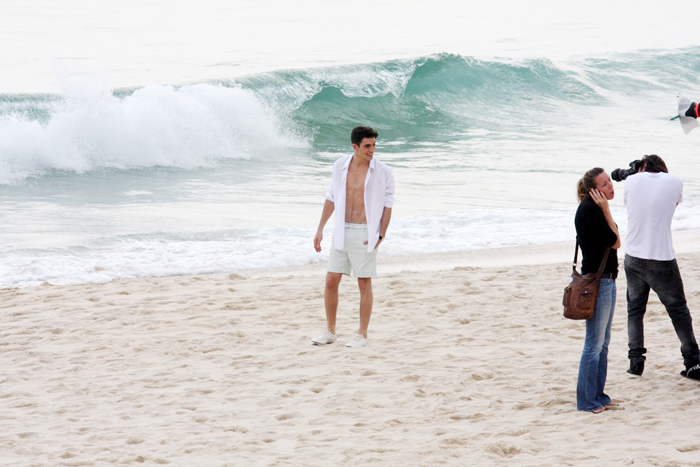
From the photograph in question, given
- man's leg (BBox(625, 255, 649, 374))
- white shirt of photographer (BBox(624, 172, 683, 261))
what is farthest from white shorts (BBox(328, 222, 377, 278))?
white shirt of photographer (BBox(624, 172, 683, 261))

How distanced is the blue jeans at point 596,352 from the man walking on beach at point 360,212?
73.7 inches

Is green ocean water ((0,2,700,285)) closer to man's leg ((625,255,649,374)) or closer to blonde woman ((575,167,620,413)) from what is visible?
man's leg ((625,255,649,374))

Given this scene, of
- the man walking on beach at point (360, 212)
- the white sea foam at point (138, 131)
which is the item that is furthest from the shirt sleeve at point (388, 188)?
the white sea foam at point (138, 131)

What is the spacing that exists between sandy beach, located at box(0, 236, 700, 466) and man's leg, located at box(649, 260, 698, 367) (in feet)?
0.70

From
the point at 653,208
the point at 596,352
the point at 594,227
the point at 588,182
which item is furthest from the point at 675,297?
the point at 588,182

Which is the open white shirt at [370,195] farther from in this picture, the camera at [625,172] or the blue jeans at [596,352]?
the blue jeans at [596,352]

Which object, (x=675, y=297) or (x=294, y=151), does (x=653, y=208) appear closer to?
(x=675, y=297)

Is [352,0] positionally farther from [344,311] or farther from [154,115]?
[344,311]

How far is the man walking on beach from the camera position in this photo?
20.1ft

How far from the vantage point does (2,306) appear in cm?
743

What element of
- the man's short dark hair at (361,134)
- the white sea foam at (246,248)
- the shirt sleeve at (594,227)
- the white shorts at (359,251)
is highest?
the man's short dark hair at (361,134)

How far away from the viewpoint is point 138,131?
60.0 ft

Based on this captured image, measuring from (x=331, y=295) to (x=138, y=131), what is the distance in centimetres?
1311

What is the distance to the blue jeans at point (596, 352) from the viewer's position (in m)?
4.68
